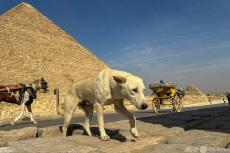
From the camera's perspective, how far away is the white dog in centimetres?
496

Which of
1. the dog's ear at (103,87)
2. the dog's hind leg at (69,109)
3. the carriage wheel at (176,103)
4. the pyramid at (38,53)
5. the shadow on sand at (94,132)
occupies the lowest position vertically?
the shadow on sand at (94,132)

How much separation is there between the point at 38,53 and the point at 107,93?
76.1 metres

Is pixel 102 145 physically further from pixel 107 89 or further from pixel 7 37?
pixel 7 37

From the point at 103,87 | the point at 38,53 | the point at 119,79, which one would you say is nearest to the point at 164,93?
the point at 103,87

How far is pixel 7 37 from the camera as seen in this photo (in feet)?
247

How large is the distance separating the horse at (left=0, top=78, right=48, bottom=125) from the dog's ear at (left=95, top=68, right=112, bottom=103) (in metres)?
8.55

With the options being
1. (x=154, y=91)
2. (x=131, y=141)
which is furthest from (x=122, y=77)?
(x=154, y=91)

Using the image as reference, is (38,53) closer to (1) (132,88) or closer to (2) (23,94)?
(2) (23,94)

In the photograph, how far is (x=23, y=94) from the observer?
13.7 m

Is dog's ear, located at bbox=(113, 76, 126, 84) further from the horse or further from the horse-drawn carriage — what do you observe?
the horse-drawn carriage

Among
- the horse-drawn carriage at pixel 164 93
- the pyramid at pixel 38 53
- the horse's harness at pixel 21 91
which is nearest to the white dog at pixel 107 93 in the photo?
the horse's harness at pixel 21 91

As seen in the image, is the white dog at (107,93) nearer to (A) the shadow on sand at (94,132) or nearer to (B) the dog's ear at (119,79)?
(B) the dog's ear at (119,79)

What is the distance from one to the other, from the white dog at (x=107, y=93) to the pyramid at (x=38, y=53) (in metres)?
55.4

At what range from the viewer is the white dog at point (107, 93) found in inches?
195
